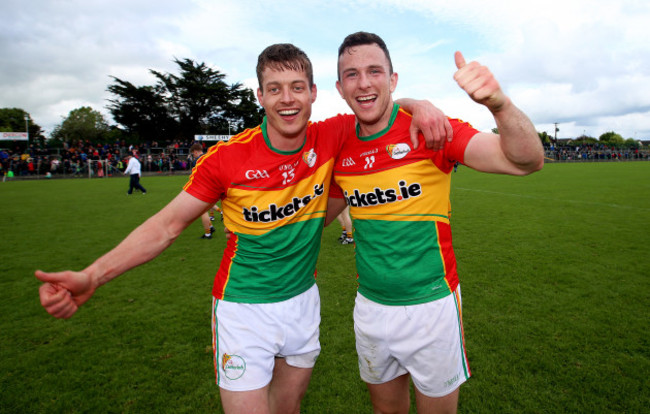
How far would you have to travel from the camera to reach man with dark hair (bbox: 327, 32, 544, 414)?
7.62 feet

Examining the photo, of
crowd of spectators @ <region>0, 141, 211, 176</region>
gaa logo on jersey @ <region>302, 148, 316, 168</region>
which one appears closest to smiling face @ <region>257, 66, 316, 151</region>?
gaa logo on jersey @ <region>302, 148, 316, 168</region>

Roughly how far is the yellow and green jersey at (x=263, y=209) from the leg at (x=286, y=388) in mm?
518

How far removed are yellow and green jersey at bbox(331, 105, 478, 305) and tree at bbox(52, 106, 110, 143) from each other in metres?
64.5

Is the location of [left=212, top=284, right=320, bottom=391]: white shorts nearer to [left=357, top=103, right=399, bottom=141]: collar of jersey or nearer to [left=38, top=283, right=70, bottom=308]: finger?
[left=38, top=283, right=70, bottom=308]: finger

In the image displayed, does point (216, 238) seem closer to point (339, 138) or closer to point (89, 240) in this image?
point (89, 240)

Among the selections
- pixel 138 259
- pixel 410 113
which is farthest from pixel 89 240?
pixel 410 113

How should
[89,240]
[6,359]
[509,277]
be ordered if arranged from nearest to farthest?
[6,359], [509,277], [89,240]

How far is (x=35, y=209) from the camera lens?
1420cm

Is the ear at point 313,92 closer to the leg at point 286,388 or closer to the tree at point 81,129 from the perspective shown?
the leg at point 286,388

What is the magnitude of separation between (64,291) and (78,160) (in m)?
38.9

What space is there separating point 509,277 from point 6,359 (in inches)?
265

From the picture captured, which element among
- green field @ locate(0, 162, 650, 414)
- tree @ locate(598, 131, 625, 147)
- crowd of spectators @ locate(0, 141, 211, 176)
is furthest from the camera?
tree @ locate(598, 131, 625, 147)

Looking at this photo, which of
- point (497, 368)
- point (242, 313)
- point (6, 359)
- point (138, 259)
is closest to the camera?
point (138, 259)

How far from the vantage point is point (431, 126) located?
2.27 meters
